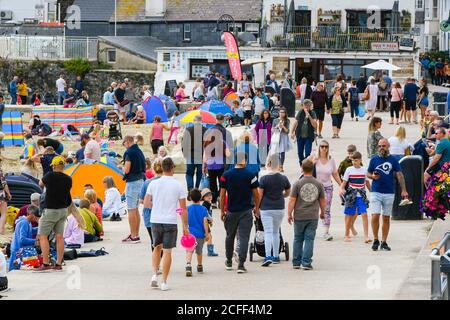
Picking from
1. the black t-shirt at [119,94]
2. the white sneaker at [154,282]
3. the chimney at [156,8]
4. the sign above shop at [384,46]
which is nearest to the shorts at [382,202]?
the white sneaker at [154,282]

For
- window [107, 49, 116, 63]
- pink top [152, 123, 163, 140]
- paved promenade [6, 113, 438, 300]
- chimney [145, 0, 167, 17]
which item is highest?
chimney [145, 0, 167, 17]

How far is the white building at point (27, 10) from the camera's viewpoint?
75938mm

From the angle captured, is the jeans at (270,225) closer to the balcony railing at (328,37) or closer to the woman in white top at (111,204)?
the woman in white top at (111,204)

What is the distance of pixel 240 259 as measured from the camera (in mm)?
16719

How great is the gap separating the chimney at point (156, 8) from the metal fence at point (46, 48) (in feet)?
15.2

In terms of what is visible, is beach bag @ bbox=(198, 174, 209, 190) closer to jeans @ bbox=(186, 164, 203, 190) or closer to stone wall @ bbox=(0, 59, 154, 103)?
jeans @ bbox=(186, 164, 203, 190)

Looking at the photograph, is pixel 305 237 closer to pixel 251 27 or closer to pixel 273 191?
pixel 273 191

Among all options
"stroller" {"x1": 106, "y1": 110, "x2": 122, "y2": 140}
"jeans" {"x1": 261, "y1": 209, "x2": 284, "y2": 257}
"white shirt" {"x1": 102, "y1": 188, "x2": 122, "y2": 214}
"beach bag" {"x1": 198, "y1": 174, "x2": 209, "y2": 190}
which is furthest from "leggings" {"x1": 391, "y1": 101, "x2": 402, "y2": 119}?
"jeans" {"x1": 261, "y1": 209, "x2": 284, "y2": 257}

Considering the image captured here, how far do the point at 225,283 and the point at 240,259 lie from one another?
81 cm

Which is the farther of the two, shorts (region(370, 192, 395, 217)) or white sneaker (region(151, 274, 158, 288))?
shorts (region(370, 192, 395, 217))

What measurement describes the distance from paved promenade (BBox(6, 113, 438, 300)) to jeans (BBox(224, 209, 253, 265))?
0.30 meters

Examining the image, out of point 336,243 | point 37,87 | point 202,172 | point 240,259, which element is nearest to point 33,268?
point 240,259

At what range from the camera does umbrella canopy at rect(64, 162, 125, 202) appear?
25.2 meters
